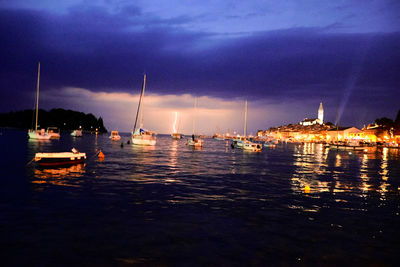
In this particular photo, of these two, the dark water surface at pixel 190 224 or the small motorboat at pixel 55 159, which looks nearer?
the dark water surface at pixel 190 224

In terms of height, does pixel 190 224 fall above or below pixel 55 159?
below

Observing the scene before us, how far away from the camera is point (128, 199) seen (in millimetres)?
18344

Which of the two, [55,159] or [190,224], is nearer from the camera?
[190,224]

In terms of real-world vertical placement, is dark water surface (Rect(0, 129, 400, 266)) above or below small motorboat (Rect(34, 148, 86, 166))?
below

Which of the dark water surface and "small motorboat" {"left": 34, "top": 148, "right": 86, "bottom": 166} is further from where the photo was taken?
"small motorboat" {"left": 34, "top": 148, "right": 86, "bottom": 166}

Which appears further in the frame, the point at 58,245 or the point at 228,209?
the point at 228,209

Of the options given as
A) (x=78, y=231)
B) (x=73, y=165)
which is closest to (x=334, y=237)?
(x=78, y=231)

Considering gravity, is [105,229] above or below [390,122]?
below

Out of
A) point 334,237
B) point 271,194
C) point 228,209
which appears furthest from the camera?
point 271,194

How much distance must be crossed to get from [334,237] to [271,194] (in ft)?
30.0

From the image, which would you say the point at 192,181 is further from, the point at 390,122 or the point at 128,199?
the point at 390,122

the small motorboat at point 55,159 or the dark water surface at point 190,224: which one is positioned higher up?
the small motorboat at point 55,159

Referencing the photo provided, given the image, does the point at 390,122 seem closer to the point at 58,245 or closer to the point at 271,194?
the point at 271,194

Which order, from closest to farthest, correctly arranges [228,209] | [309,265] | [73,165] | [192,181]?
[309,265], [228,209], [192,181], [73,165]
